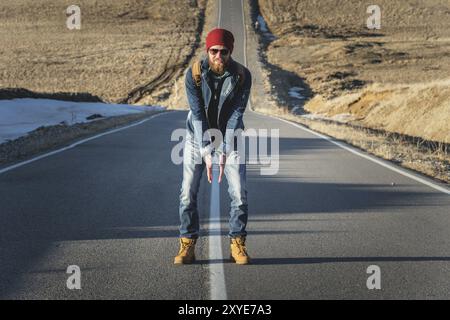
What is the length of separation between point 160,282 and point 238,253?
860mm

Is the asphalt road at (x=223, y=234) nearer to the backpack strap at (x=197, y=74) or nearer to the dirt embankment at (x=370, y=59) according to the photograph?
the backpack strap at (x=197, y=74)

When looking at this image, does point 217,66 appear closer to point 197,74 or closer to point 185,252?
point 197,74

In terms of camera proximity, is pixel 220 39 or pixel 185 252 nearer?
pixel 220 39

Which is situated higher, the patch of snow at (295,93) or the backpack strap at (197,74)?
the patch of snow at (295,93)

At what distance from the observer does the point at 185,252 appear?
586 cm

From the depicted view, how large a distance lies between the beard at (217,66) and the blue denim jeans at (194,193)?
702mm

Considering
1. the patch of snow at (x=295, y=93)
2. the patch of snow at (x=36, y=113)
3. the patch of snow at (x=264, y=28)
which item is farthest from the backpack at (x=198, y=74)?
the patch of snow at (x=264, y=28)

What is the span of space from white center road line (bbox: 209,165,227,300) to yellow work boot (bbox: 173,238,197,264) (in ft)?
0.67

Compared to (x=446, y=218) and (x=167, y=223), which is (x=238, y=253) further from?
(x=446, y=218)

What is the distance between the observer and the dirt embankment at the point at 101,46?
5803cm

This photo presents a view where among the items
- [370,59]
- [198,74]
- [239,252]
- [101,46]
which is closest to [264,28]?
[370,59]

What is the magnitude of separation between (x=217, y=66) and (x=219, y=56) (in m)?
0.09

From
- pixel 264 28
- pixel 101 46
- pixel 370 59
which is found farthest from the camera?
pixel 264 28
